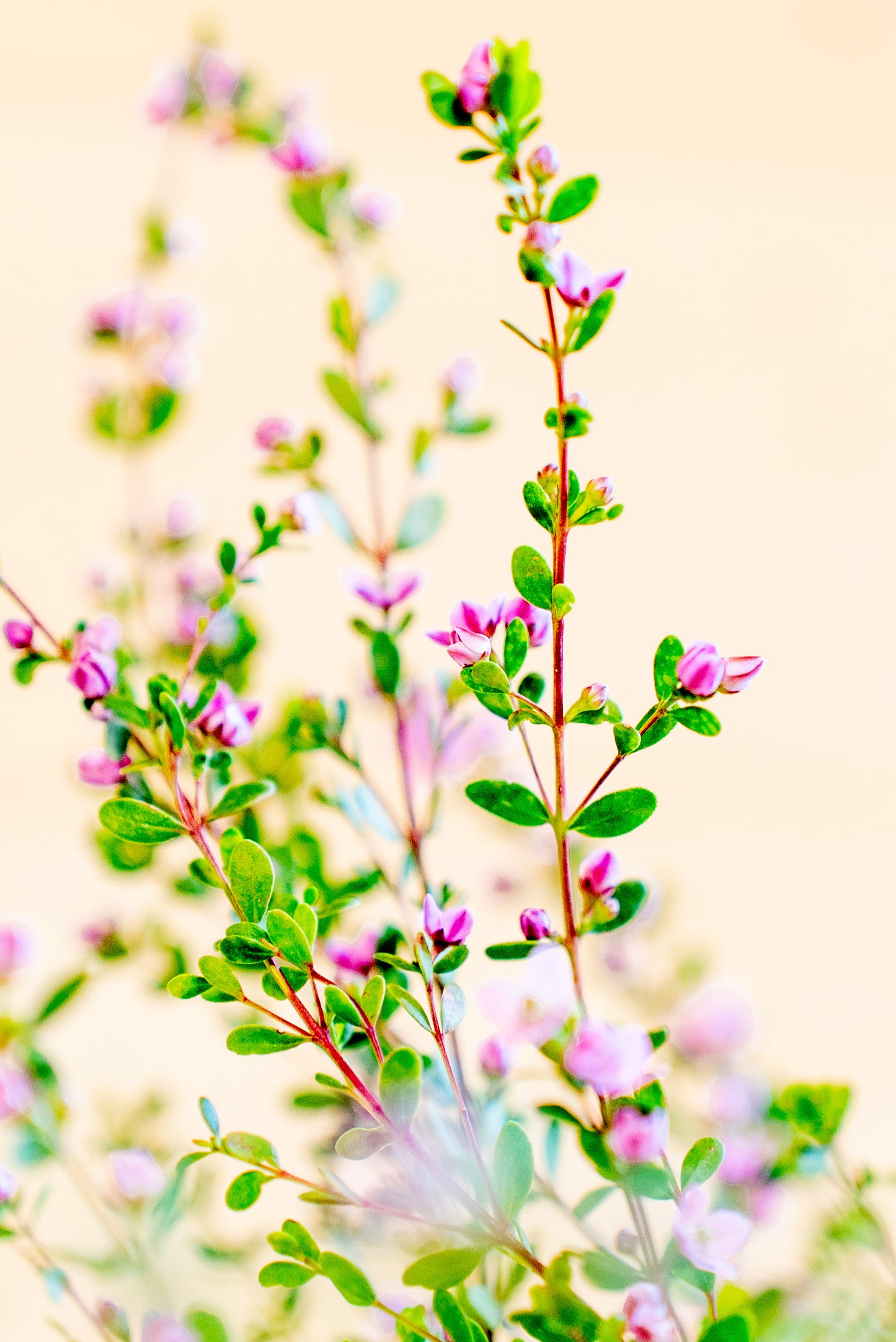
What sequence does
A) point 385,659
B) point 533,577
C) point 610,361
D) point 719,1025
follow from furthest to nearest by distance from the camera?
1. point 610,361
2. point 719,1025
3. point 385,659
4. point 533,577

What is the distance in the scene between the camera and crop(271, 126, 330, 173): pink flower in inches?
17.4

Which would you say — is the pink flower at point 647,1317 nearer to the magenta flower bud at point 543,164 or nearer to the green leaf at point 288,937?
the green leaf at point 288,937

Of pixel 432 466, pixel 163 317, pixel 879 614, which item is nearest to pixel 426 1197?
pixel 432 466

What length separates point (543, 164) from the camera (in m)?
A: 0.29

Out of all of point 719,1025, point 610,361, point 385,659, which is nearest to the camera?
point 385,659

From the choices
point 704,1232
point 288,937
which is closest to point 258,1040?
point 288,937

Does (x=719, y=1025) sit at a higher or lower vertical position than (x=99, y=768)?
lower

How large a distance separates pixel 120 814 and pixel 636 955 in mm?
348

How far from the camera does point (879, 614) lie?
105cm

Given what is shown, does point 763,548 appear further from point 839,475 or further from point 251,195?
point 251,195

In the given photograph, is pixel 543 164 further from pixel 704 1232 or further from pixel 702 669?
pixel 704 1232

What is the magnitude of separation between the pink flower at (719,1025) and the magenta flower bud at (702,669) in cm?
28

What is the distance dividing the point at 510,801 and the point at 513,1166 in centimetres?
10

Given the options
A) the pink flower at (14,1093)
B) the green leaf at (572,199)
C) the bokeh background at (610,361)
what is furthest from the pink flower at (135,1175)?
the bokeh background at (610,361)
